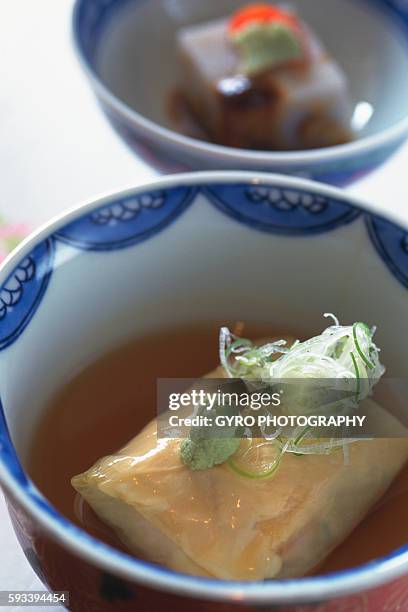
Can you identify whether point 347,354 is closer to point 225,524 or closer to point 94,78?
point 225,524

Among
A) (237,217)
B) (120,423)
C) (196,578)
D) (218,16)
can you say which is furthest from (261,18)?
(196,578)

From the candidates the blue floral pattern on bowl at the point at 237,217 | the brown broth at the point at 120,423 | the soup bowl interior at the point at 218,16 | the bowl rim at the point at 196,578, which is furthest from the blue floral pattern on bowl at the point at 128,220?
the soup bowl interior at the point at 218,16

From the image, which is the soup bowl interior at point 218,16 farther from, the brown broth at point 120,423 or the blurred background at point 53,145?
the brown broth at point 120,423

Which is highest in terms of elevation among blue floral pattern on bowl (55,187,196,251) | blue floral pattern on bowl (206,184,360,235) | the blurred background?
the blurred background

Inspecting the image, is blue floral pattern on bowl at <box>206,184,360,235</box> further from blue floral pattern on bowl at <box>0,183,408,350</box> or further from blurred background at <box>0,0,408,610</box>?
blurred background at <box>0,0,408,610</box>

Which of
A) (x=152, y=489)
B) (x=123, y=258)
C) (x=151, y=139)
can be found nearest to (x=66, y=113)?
(x=151, y=139)

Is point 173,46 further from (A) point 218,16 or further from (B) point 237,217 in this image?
(B) point 237,217

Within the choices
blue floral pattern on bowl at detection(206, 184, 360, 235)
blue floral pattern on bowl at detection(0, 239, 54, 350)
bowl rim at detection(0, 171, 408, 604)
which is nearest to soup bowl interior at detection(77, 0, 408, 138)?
blue floral pattern on bowl at detection(206, 184, 360, 235)

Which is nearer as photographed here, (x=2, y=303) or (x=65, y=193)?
(x=2, y=303)
